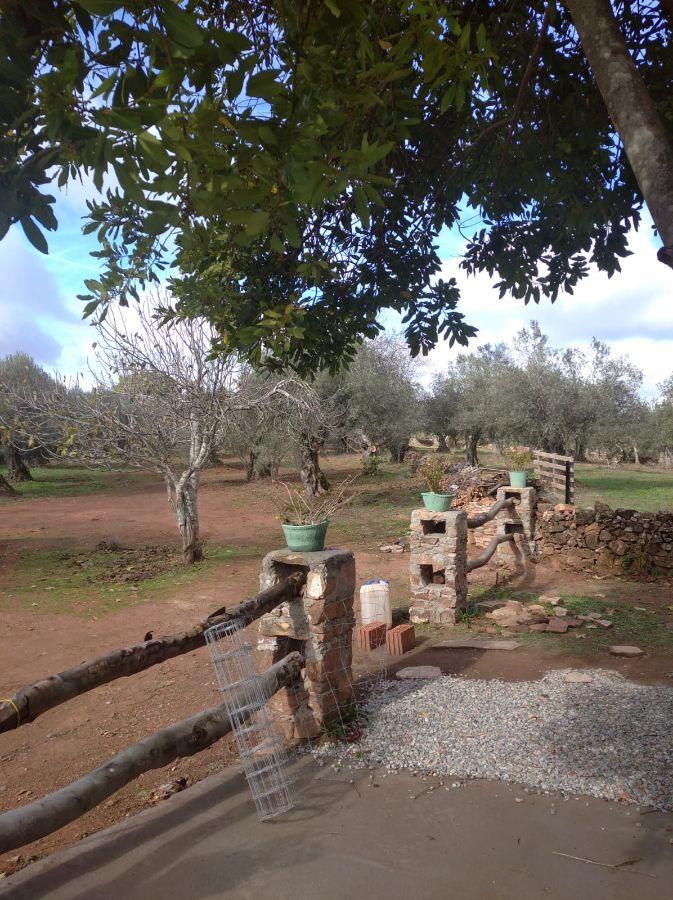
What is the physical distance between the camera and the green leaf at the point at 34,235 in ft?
6.88

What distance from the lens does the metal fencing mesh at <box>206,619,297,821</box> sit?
318 centimetres

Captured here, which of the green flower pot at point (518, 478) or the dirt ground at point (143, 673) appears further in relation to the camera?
the green flower pot at point (518, 478)

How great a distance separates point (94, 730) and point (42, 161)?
4.56m

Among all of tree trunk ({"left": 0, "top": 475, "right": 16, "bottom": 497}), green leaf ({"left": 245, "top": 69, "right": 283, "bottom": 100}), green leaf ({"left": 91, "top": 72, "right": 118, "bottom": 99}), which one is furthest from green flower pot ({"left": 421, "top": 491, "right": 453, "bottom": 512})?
tree trunk ({"left": 0, "top": 475, "right": 16, "bottom": 497})

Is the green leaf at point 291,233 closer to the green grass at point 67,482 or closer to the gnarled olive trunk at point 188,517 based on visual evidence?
the gnarled olive trunk at point 188,517

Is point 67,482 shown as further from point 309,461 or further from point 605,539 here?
point 605,539

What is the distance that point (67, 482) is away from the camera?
2650 centimetres

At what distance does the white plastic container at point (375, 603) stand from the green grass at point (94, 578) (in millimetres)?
3882

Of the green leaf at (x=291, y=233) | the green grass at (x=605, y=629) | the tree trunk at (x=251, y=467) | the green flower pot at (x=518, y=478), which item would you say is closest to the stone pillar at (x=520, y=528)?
the green flower pot at (x=518, y=478)

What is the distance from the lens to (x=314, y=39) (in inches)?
109

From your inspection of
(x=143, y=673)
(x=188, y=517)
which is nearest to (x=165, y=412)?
(x=188, y=517)

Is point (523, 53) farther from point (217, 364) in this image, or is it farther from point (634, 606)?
point (217, 364)

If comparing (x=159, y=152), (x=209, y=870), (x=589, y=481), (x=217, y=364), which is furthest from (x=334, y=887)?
(x=589, y=481)

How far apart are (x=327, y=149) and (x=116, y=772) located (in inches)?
135
